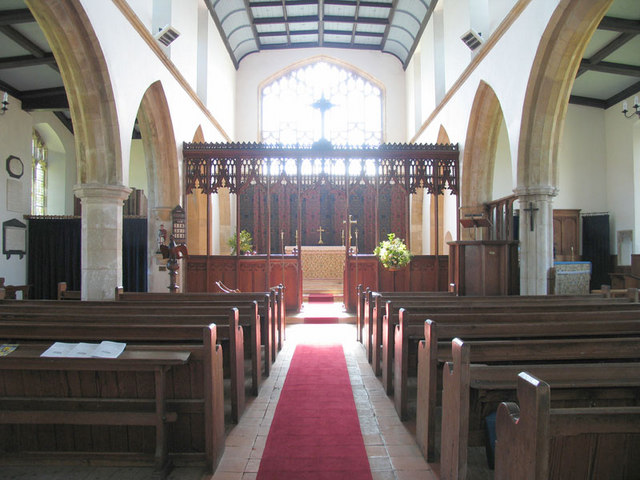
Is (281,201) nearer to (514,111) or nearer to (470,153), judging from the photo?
(470,153)

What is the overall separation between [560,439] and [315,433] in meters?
1.82

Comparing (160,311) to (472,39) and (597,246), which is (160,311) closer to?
(472,39)

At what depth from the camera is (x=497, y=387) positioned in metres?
1.87

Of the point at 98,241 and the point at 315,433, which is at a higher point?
the point at 98,241

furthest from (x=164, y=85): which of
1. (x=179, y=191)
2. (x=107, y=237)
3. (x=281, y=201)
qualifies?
(x=281, y=201)

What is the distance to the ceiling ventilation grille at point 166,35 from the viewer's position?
7676 mm

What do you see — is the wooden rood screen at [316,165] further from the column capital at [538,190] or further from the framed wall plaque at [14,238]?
the framed wall plaque at [14,238]

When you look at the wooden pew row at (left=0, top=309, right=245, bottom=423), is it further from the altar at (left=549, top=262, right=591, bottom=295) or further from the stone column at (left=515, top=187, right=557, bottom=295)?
the altar at (left=549, top=262, right=591, bottom=295)

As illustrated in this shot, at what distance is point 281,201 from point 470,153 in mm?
6471

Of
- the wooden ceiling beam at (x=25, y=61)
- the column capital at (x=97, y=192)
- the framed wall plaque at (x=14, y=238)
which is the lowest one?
the framed wall plaque at (x=14, y=238)

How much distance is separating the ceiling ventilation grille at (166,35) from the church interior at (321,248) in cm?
9

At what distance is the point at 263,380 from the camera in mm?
4090

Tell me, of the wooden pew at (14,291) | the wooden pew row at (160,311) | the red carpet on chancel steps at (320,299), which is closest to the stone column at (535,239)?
the red carpet on chancel steps at (320,299)

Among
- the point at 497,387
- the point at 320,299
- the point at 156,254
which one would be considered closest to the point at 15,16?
the point at 156,254
